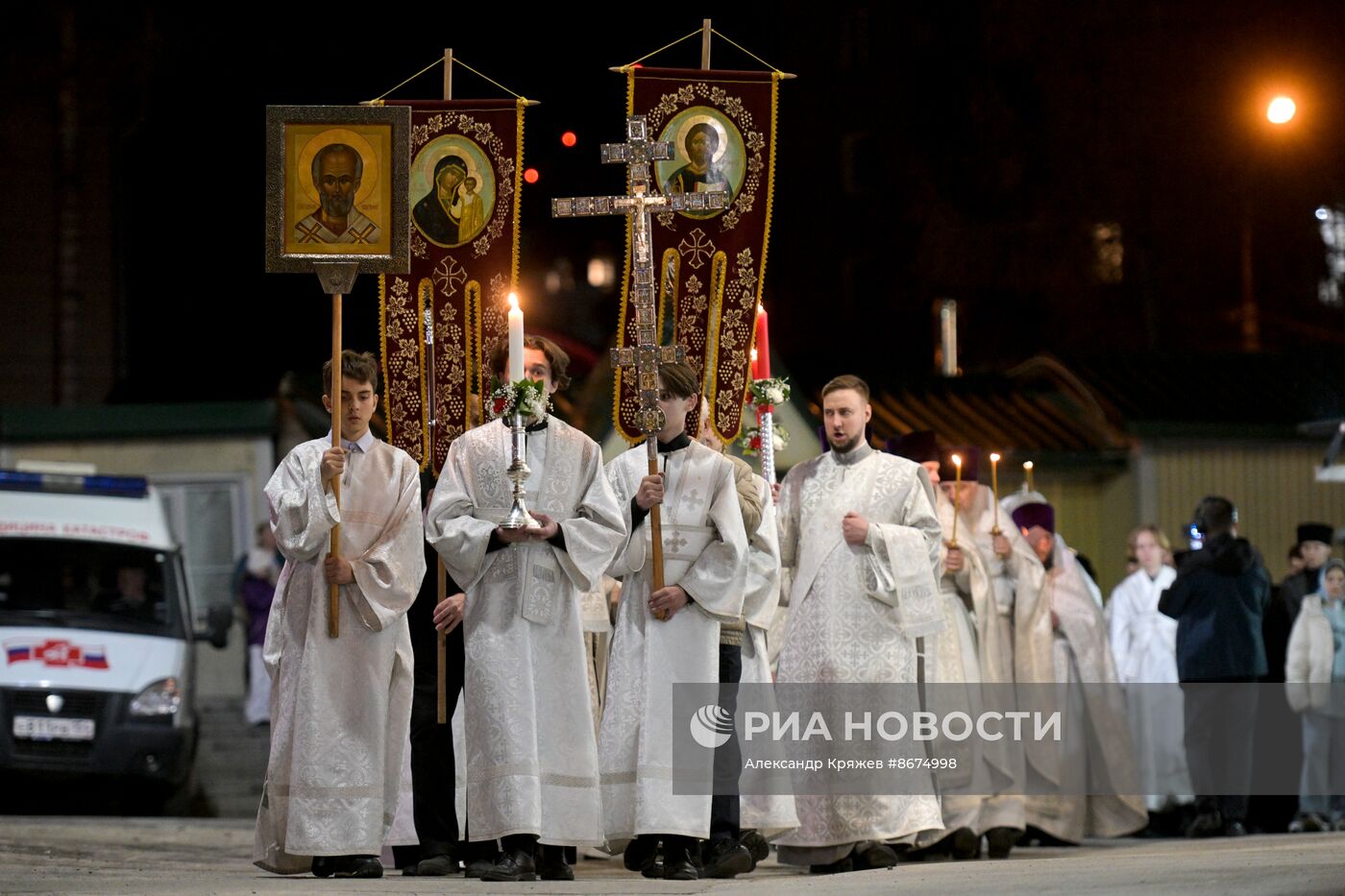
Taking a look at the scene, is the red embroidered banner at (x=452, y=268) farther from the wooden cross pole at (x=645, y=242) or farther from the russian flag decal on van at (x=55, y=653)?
the russian flag decal on van at (x=55, y=653)

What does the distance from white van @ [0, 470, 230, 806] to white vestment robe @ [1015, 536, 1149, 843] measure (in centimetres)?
639

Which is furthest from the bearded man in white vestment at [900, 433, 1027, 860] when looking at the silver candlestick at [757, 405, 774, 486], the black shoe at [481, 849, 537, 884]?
the black shoe at [481, 849, 537, 884]

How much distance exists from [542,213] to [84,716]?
2251 cm

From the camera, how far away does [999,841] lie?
10891mm

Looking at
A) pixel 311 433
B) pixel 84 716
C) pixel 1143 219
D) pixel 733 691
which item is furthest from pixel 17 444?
pixel 1143 219

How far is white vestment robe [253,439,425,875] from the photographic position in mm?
8266

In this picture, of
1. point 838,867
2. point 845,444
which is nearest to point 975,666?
point 845,444

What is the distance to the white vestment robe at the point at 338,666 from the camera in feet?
27.1

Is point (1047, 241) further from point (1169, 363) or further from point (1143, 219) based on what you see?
point (1169, 363)

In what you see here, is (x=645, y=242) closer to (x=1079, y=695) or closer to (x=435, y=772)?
(x=435, y=772)

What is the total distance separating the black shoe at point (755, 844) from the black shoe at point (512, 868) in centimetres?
161

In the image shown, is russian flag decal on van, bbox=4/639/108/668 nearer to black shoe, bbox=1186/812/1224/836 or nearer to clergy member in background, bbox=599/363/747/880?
clergy member in background, bbox=599/363/747/880

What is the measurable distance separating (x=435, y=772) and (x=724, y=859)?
1258 mm

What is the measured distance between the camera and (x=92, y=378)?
30109 millimetres
